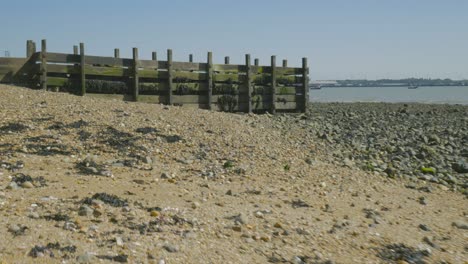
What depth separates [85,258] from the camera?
17.1 feet

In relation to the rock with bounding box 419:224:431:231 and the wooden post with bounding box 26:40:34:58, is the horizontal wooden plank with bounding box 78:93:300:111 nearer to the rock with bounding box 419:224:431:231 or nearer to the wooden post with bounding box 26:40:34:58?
the wooden post with bounding box 26:40:34:58

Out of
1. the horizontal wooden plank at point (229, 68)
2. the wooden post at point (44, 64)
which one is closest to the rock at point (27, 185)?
the wooden post at point (44, 64)

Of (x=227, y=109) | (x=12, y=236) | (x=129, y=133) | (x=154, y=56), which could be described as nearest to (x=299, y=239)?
(x=12, y=236)

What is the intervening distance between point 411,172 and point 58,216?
8.83 meters

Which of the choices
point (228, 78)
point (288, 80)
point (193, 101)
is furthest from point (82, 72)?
point (288, 80)

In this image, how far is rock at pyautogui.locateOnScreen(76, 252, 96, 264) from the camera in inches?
204

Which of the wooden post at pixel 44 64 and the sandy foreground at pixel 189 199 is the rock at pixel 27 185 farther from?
the wooden post at pixel 44 64

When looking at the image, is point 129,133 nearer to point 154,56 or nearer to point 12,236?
point 12,236

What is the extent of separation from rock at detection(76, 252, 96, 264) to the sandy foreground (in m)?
0.01

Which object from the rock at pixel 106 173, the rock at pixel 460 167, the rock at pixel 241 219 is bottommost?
the rock at pixel 460 167

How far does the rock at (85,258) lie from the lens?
5.18m

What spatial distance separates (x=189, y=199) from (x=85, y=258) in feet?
9.67

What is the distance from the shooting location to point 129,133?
12.0 meters

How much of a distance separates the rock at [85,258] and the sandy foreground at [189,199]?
0.01 m
